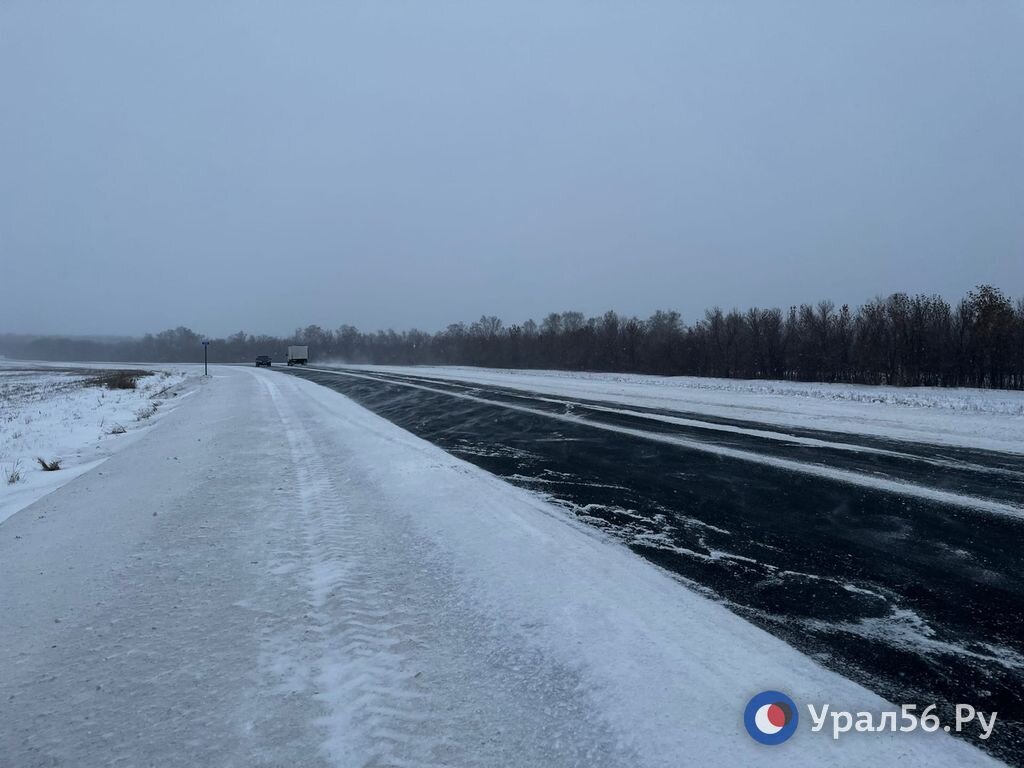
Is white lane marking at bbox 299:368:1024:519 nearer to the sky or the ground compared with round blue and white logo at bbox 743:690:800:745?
nearer to the sky

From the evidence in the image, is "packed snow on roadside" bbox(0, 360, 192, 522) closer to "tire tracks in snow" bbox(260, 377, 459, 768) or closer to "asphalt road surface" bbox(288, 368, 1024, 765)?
"tire tracks in snow" bbox(260, 377, 459, 768)

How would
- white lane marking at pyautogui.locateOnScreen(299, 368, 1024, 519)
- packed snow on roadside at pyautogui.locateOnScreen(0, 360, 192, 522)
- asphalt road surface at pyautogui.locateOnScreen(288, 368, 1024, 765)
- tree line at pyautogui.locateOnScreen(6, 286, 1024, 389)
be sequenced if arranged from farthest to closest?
tree line at pyautogui.locateOnScreen(6, 286, 1024, 389)
packed snow on roadside at pyautogui.locateOnScreen(0, 360, 192, 522)
white lane marking at pyautogui.locateOnScreen(299, 368, 1024, 519)
asphalt road surface at pyautogui.locateOnScreen(288, 368, 1024, 765)

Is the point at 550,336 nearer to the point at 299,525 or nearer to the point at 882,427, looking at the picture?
the point at 882,427

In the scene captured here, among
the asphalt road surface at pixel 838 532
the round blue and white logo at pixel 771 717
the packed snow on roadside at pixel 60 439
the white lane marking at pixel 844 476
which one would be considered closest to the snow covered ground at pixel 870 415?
the asphalt road surface at pixel 838 532

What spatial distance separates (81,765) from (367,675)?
4.04 ft

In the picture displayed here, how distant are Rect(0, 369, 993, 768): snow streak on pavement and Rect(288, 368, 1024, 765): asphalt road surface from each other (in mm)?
354

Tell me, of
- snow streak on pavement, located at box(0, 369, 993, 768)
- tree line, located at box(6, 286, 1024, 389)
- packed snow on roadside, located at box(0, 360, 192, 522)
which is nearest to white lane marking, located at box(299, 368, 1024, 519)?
snow streak on pavement, located at box(0, 369, 993, 768)

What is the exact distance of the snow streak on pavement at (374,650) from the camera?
2615 mm

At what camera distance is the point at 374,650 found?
342 cm

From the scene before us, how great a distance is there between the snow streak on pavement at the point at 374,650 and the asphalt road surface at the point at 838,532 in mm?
354

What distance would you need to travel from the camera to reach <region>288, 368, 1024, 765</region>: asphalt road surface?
332 centimetres

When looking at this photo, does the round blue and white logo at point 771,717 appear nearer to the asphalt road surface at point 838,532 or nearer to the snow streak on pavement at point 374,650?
the snow streak on pavement at point 374,650

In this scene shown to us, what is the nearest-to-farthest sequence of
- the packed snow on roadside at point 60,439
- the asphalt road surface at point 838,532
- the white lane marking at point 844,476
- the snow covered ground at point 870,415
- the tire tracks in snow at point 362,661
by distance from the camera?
the tire tracks in snow at point 362,661 < the asphalt road surface at point 838,532 < the white lane marking at point 844,476 < the packed snow on roadside at point 60,439 < the snow covered ground at point 870,415

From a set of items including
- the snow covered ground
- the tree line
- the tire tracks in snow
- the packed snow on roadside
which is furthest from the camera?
the tree line
